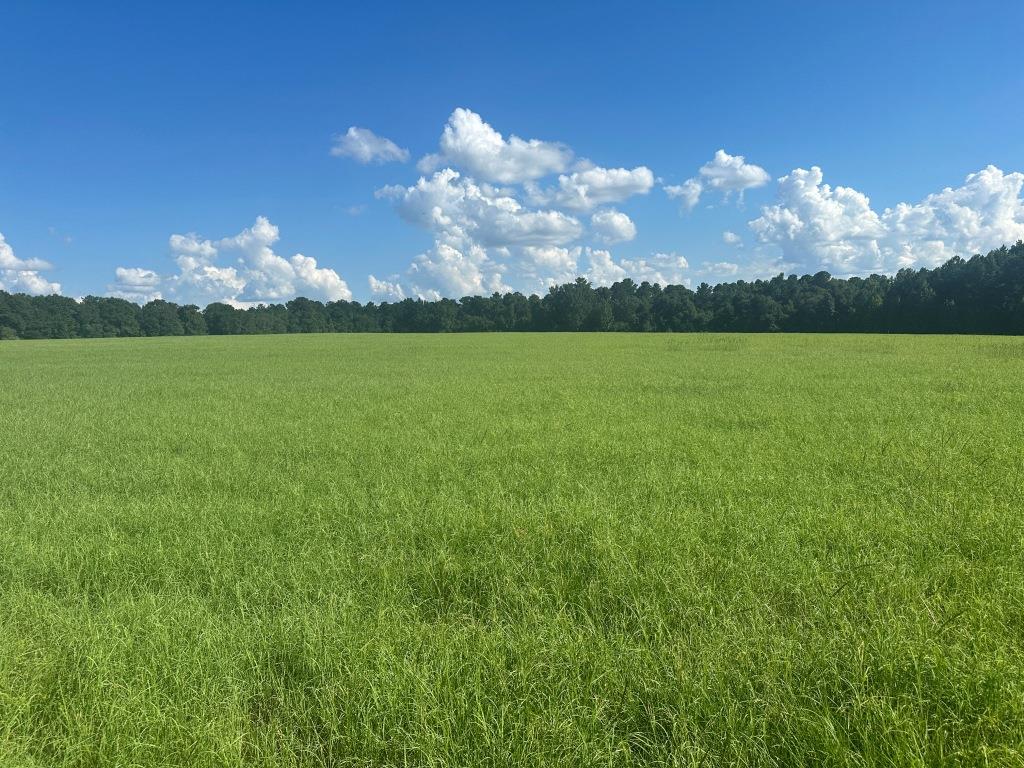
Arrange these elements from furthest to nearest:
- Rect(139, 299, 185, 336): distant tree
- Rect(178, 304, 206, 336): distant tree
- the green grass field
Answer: Rect(178, 304, 206, 336): distant tree → Rect(139, 299, 185, 336): distant tree → the green grass field

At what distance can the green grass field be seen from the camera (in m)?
2.70

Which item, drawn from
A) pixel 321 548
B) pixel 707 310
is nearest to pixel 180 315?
pixel 707 310

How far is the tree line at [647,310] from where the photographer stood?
236 feet

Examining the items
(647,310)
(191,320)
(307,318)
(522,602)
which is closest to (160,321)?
(191,320)

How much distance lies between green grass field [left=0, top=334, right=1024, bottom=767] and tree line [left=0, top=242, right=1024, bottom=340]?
3252 inches

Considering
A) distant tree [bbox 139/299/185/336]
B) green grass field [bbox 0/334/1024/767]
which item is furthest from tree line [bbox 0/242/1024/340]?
green grass field [bbox 0/334/1024/767]

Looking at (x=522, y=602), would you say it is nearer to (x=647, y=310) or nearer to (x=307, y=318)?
(x=647, y=310)

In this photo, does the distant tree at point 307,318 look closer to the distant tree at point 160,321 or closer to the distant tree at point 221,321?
the distant tree at point 221,321

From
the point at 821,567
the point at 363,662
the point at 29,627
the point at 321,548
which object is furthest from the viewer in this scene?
the point at 321,548

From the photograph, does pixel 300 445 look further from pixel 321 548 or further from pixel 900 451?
pixel 900 451

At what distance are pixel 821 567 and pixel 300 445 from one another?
8357mm

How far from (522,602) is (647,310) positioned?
350 feet

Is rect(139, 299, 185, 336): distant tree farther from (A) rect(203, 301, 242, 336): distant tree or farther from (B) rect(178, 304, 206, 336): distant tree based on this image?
(A) rect(203, 301, 242, 336): distant tree

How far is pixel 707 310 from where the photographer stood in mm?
99250
